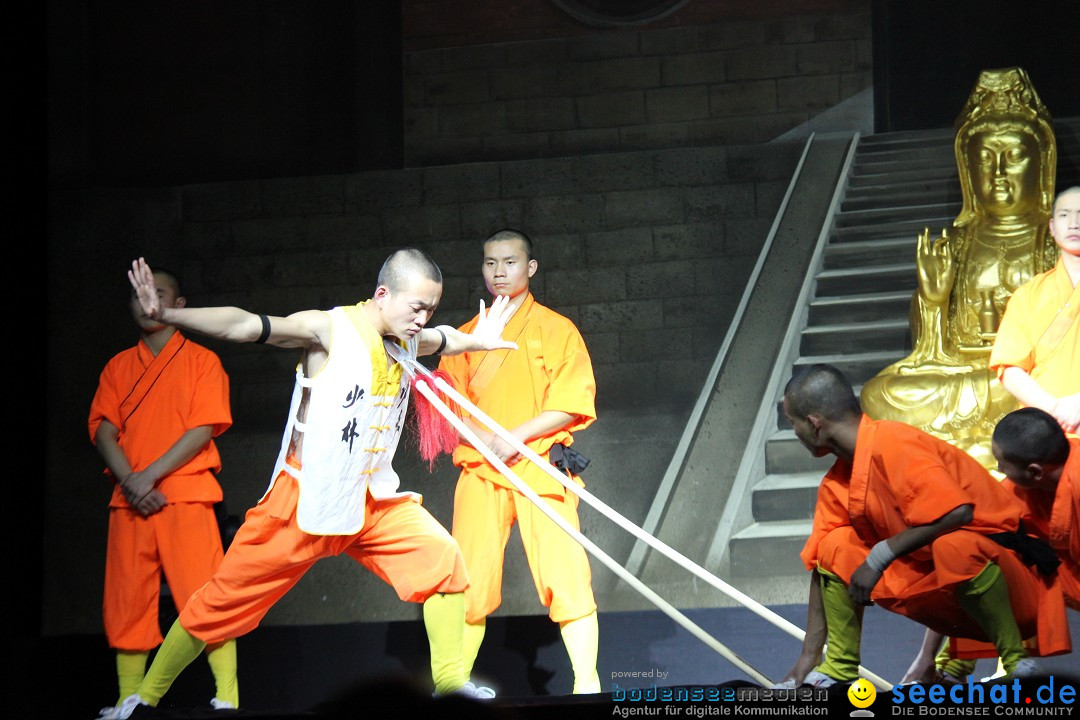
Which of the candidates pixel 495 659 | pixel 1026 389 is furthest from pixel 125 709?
pixel 1026 389

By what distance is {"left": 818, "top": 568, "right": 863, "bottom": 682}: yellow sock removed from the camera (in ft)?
9.32

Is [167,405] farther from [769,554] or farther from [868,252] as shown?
[868,252]

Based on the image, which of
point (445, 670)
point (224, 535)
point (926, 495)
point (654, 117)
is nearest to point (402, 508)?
point (445, 670)

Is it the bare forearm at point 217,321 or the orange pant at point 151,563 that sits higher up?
the bare forearm at point 217,321

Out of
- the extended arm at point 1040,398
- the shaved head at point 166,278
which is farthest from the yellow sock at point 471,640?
the extended arm at point 1040,398

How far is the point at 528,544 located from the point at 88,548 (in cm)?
181

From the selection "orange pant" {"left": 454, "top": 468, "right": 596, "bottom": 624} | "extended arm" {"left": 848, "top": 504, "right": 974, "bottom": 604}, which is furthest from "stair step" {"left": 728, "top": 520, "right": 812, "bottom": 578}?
"extended arm" {"left": 848, "top": 504, "right": 974, "bottom": 604}

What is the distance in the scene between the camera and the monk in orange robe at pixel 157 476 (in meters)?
3.71

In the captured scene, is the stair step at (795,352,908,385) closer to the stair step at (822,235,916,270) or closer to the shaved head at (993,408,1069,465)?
the stair step at (822,235,916,270)

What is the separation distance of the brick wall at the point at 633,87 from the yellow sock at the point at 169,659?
2.07 meters

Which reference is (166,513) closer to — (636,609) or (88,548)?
(88,548)

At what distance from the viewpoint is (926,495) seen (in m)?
2.72

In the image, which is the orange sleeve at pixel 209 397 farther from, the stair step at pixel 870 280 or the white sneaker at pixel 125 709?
the stair step at pixel 870 280

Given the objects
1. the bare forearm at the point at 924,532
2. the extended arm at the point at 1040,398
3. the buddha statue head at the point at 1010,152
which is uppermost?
the buddha statue head at the point at 1010,152
